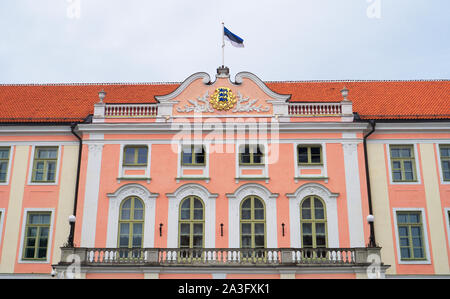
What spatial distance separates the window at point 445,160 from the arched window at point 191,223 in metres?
10.4

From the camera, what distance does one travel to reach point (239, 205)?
2145 cm

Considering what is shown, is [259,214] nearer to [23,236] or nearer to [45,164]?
[45,164]

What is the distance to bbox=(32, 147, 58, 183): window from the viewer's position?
22469 millimetres

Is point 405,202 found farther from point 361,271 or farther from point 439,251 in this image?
point 361,271

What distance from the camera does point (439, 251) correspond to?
68.5ft

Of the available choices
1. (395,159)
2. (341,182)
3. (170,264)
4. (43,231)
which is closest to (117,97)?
(43,231)

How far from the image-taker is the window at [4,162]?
2255 centimetres

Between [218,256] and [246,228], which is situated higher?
[246,228]

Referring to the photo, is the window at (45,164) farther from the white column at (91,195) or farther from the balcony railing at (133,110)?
the balcony railing at (133,110)

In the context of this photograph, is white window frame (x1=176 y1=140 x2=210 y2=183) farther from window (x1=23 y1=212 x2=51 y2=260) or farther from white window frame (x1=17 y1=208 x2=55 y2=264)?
window (x1=23 y1=212 x2=51 y2=260)

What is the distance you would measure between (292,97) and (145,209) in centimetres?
959

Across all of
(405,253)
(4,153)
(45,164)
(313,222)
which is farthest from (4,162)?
(405,253)

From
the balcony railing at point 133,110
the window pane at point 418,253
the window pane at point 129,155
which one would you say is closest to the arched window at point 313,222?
the window pane at point 418,253
